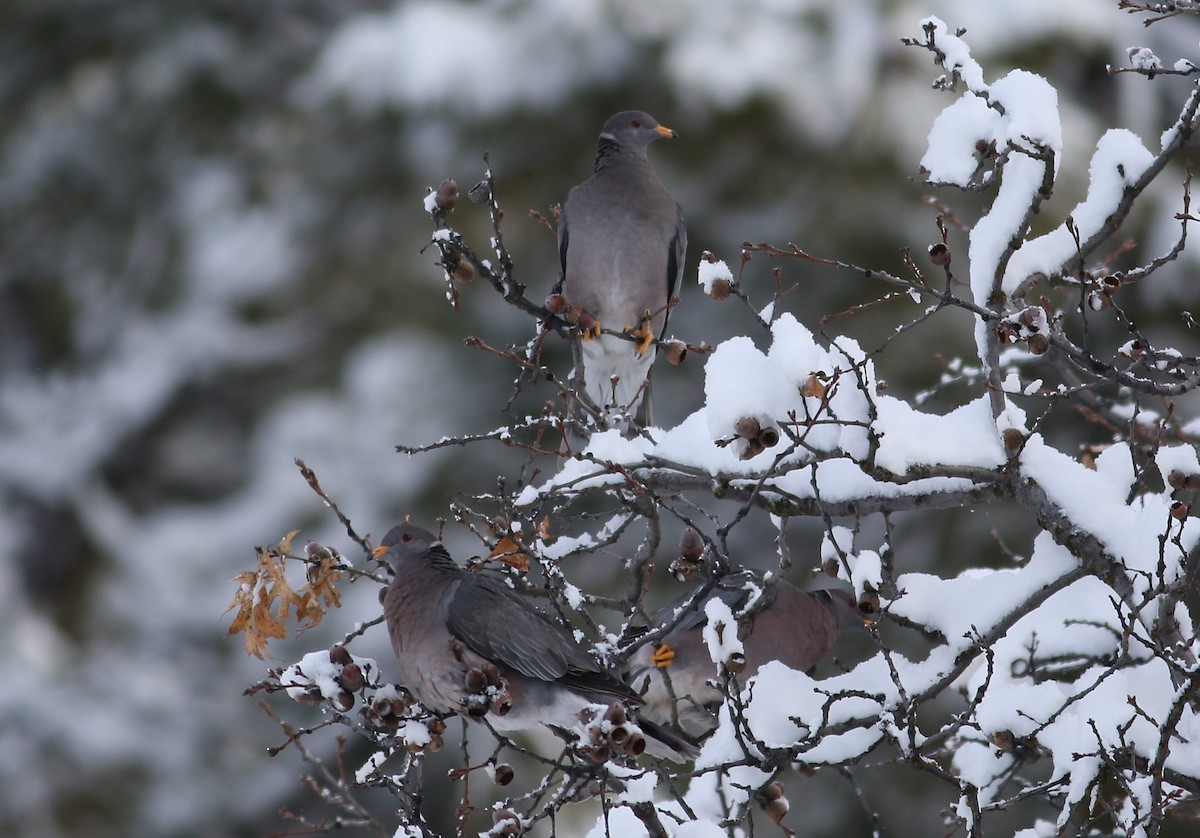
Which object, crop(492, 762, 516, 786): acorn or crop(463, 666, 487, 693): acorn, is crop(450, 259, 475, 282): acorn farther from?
crop(492, 762, 516, 786): acorn

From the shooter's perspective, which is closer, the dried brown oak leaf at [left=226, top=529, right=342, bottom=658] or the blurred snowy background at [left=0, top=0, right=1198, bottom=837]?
the dried brown oak leaf at [left=226, top=529, right=342, bottom=658]

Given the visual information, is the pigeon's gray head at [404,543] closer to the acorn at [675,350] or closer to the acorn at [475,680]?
the acorn at [675,350]

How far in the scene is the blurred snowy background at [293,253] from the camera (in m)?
8.71

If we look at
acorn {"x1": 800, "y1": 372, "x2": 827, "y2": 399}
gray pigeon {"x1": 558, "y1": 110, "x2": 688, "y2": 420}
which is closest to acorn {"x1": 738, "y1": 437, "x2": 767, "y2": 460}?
acorn {"x1": 800, "y1": 372, "x2": 827, "y2": 399}

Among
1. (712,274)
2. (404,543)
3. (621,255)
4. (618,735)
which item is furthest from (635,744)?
(621,255)

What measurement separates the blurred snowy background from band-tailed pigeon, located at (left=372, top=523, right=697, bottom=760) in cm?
428

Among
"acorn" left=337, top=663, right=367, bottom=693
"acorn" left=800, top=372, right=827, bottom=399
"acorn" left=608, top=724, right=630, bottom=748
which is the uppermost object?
"acorn" left=800, top=372, right=827, bottom=399

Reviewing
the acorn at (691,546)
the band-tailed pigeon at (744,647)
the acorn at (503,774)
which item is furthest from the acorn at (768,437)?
the band-tailed pigeon at (744,647)

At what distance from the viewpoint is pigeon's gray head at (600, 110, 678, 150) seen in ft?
17.3

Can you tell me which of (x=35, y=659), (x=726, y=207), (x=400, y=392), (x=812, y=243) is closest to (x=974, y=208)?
(x=812, y=243)

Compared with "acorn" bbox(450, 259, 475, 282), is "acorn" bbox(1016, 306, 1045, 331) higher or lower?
lower

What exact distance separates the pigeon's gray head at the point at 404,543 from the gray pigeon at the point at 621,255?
4.28 feet

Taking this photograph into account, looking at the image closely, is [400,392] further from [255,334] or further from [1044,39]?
[1044,39]

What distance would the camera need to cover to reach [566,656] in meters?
3.21
